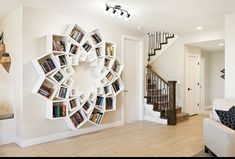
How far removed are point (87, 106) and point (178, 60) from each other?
11.3 feet

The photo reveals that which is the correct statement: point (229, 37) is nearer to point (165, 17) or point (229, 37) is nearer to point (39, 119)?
point (165, 17)

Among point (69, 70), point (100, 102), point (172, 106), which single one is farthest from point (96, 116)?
point (172, 106)

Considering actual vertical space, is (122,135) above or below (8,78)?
below

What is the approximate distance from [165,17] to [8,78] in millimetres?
3495

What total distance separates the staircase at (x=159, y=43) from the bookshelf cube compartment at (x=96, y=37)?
8.99 ft

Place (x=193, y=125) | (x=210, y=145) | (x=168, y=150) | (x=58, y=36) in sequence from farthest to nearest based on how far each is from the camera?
(x=193, y=125) < (x=58, y=36) < (x=168, y=150) < (x=210, y=145)

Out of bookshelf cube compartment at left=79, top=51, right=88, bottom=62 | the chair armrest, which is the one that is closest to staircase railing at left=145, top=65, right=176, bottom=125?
the chair armrest

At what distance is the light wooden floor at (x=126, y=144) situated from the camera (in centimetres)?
336

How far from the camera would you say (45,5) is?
145 inches

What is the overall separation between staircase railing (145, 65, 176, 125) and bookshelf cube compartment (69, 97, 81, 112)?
2520 millimetres

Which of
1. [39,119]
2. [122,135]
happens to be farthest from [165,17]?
[39,119]

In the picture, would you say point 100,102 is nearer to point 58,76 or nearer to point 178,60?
point 58,76

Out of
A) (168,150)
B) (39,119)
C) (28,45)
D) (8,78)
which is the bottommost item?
(168,150)

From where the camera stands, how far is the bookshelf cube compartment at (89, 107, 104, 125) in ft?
14.4
